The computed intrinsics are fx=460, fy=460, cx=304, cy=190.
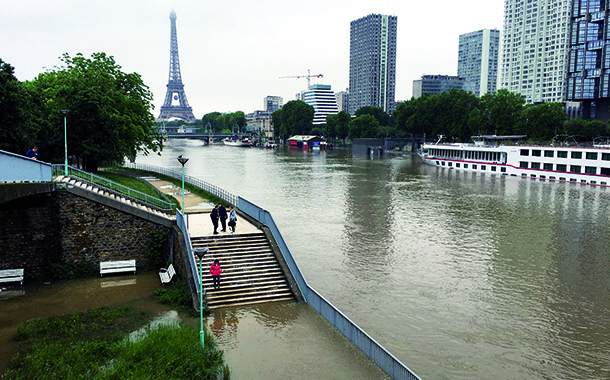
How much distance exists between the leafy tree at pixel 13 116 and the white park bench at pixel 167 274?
1565 centimetres

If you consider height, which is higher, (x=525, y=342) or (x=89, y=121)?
(x=89, y=121)

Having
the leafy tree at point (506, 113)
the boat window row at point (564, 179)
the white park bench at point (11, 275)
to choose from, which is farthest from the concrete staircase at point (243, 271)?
the leafy tree at point (506, 113)

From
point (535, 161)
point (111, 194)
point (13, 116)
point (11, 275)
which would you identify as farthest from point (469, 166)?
point (11, 275)

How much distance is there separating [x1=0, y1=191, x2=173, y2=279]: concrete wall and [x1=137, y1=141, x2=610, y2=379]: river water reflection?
9.34 metres

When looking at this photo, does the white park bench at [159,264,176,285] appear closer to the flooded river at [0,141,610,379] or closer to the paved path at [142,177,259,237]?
the flooded river at [0,141,610,379]

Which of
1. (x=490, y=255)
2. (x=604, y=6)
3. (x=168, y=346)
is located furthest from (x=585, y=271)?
(x=604, y=6)

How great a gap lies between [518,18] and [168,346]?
216 m

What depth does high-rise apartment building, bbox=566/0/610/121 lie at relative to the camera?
339 feet

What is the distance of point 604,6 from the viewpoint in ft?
342

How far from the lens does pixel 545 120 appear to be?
84.4m

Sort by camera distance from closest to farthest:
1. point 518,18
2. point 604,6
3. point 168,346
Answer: point 168,346
point 604,6
point 518,18

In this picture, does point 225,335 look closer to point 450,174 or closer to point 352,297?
point 352,297

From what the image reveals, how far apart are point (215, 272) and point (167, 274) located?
3.62 meters

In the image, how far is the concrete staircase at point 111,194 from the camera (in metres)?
22.7
